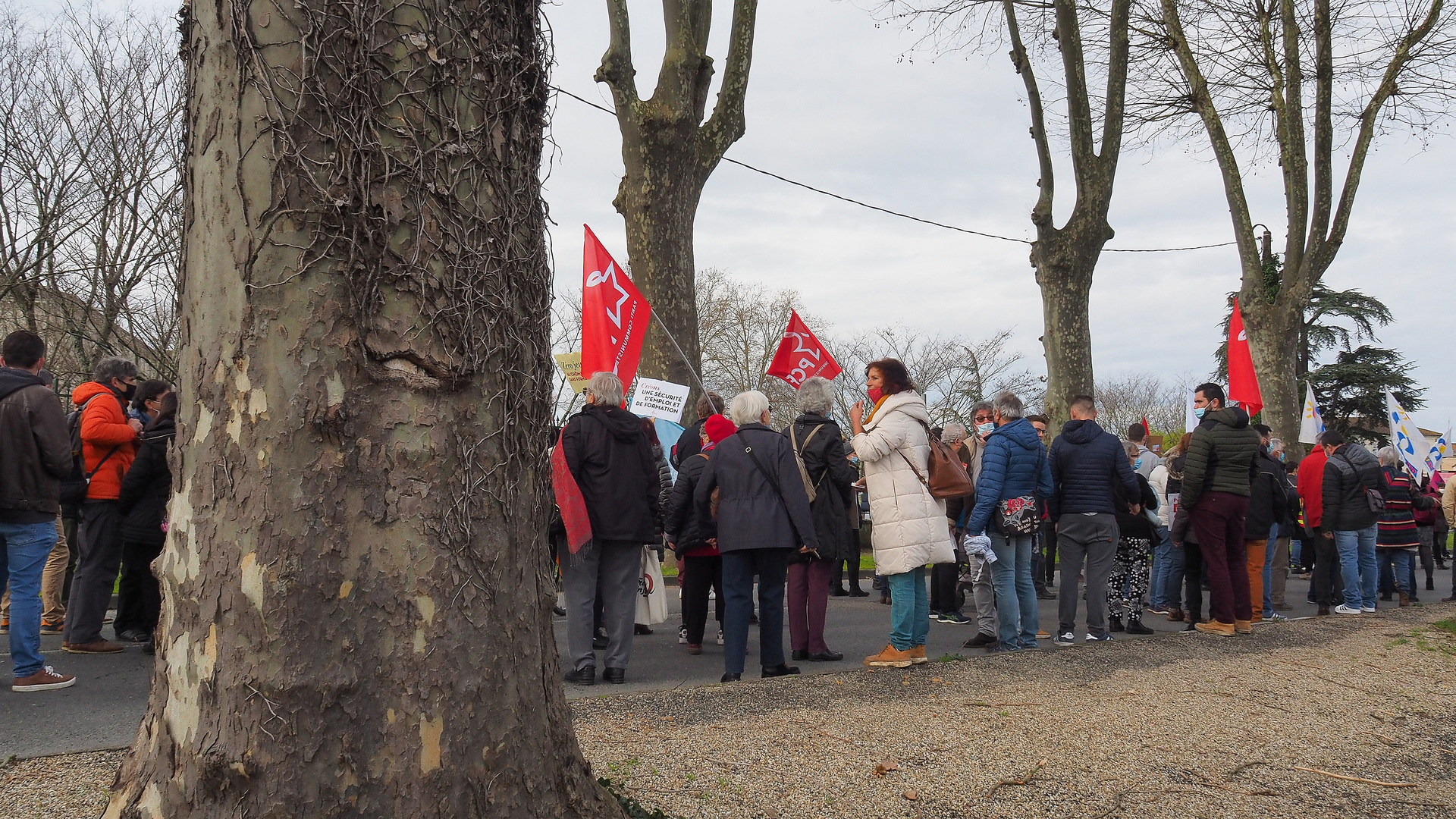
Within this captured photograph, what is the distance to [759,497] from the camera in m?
6.59

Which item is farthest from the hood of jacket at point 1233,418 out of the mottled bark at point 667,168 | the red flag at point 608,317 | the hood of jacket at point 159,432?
the hood of jacket at point 159,432

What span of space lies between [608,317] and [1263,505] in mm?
6355

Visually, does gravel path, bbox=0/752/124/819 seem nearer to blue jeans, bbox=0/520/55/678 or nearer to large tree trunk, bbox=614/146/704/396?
blue jeans, bbox=0/520/55/678

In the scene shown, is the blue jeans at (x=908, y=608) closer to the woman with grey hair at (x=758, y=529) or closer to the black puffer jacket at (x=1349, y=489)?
the woman with grey hair at (x=758, y=529)

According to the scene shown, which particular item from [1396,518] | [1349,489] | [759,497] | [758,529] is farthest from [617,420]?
[1396,518]

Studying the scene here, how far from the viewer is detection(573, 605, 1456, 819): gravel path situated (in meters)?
3.78

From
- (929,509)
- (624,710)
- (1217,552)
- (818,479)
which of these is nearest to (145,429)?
(624,710)

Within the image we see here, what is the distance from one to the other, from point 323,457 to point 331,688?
527 millimetres

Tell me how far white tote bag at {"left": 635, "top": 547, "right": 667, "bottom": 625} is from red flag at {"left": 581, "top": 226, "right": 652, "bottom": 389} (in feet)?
9.83

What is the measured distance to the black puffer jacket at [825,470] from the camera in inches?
293

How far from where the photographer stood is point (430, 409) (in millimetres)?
2539

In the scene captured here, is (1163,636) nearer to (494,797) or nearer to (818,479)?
(818,479)

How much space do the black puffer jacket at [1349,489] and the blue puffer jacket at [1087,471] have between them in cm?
342

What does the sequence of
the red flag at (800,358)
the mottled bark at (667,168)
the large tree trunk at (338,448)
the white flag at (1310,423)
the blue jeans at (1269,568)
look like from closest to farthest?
the large tree trunk at (338,448) → the blue jeans at (1269,568) → the mottled bark at (667,168) → the red flag at (800,358) → the white flag at (1310,423)
